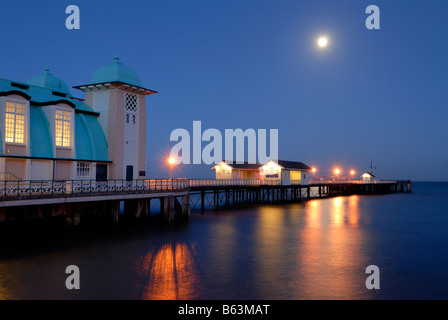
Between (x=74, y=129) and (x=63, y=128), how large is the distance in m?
1.01

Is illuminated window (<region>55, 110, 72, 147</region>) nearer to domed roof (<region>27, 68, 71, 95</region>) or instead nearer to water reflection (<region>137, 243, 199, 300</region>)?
domed roof (<region>27, 68, 71, 95</region>)

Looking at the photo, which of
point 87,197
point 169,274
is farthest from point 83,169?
point 169,274

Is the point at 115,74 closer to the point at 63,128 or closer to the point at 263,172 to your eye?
the point at 63,128

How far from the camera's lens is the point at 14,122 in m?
22.5

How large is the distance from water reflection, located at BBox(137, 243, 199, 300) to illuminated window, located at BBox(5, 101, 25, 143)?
1137 centimetres

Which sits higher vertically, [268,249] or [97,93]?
[97,93]

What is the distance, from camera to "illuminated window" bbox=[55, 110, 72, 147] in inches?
993

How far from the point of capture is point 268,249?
2147 centimetres

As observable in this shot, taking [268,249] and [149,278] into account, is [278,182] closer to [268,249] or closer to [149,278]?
[268,249]

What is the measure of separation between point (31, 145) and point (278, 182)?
38.8m

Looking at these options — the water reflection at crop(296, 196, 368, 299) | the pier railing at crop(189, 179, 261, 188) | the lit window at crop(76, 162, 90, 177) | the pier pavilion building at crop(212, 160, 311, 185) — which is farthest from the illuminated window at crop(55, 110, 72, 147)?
the pier pavilion building at crop(212, 160, 311, 185)
